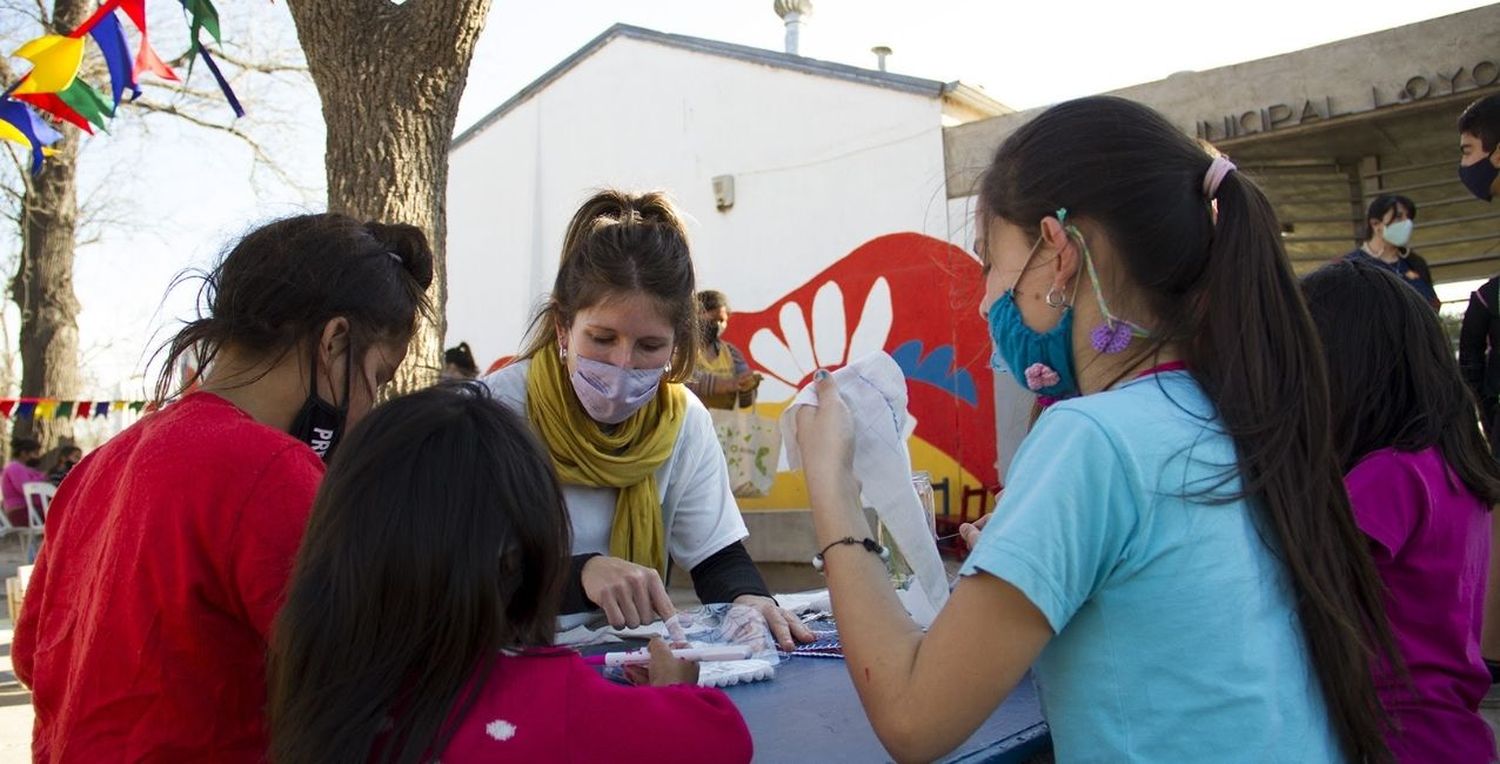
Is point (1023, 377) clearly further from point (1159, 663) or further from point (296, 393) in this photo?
point (296, 393)

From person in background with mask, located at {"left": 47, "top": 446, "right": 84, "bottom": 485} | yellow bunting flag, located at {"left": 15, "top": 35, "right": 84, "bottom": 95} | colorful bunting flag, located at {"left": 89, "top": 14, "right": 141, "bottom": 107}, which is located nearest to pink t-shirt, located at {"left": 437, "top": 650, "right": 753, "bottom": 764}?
colorful bunting flag, located at {"left": 89, "top": 14, "right": 141, "bottom": 107}

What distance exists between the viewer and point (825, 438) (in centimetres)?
135

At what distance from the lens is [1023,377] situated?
1.35 m

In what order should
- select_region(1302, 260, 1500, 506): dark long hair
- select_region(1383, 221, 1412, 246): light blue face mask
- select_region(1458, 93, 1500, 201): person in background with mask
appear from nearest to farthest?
select_region(1302, 260, 1500, 506): dark long hair < select_region(1458, 93, 1500, 201): person in background with mask < select_region(1383, 221, 1412, 246): light blue face mask

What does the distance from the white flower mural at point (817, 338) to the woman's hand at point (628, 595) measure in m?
7.08

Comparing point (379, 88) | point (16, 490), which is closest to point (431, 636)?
point (379, 88)

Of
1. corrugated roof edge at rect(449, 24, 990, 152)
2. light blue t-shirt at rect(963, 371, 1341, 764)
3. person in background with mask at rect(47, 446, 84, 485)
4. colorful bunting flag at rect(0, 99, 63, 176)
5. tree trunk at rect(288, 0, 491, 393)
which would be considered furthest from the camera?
person in background with mask at rect(47, 446, 84, 485)

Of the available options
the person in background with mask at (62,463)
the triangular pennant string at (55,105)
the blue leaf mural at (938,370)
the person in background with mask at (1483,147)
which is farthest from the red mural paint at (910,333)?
the person in background with mask at (62,463)

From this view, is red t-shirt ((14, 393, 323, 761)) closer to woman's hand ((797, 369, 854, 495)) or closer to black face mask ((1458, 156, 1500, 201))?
woman's hand ((797, 369, 854, 495))

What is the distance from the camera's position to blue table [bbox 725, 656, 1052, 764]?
131cm

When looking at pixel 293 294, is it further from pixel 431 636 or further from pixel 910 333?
pixel 910 333

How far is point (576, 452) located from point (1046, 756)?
1145 mm

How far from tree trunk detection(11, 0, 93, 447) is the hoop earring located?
11.6 meters

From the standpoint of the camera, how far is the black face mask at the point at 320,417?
4.88 feet
